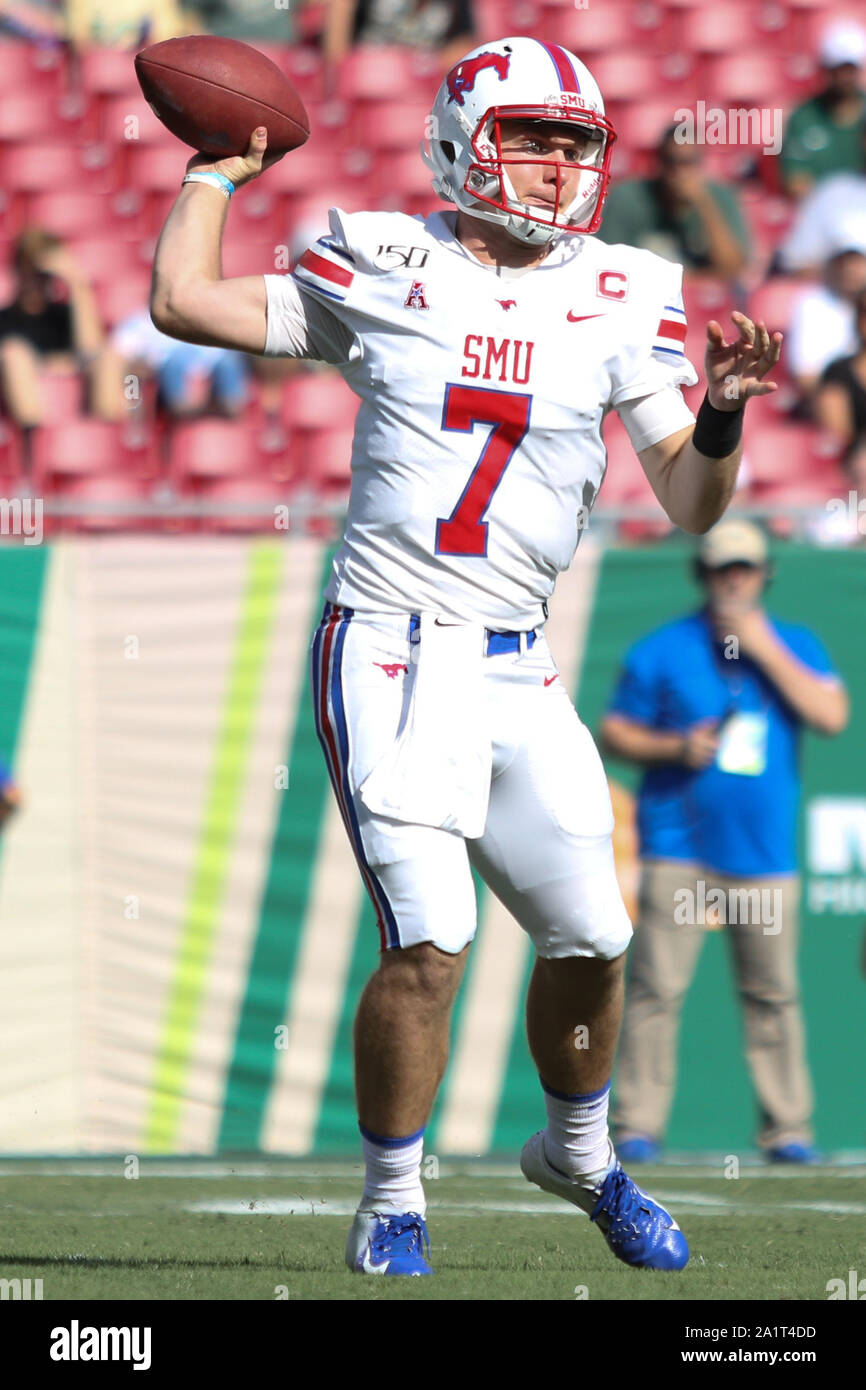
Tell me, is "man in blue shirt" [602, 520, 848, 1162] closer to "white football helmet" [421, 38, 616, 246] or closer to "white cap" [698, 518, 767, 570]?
"white cap" [698, 518, 767, 570]

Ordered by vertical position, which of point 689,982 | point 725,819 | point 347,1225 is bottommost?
point 347,1225

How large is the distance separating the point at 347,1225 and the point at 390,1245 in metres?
0.97

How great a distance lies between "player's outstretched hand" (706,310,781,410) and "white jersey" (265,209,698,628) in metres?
0.21

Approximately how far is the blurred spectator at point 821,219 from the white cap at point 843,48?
49 centimetres

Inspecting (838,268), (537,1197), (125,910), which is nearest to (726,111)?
(838,268)

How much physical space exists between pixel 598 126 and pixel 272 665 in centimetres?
283

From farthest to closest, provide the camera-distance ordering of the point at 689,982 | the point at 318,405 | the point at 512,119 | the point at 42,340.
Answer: the point at 42,340
the point at 318,405
the point at 689,982
the point at 512,119

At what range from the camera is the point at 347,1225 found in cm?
430

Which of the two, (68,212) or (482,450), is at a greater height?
(68,212)

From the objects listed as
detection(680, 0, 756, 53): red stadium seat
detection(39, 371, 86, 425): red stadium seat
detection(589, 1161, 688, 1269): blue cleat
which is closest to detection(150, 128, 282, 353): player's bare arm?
detection(589, 1161, 688, 1269): blue cleat

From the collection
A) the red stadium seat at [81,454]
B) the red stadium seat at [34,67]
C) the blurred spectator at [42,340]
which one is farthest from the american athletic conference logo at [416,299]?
the red stadium seat at [34,67]

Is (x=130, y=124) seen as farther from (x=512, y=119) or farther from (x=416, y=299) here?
(x=416, y=299)

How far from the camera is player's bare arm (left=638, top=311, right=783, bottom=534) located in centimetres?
340

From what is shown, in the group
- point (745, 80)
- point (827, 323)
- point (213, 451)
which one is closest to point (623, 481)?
point (827, 323)
